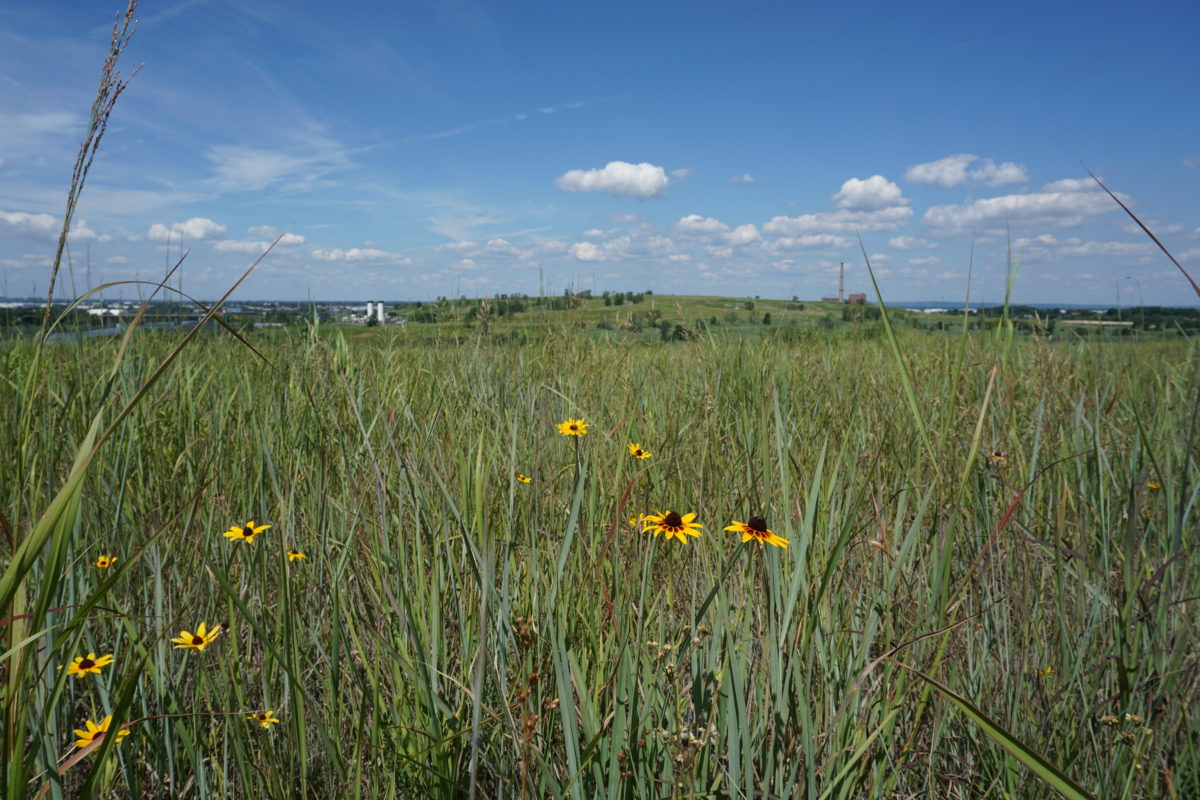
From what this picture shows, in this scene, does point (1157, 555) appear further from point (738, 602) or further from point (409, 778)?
point (409, 778)

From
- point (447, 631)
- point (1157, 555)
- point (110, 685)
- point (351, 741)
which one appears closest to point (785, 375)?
point (1157, 555)

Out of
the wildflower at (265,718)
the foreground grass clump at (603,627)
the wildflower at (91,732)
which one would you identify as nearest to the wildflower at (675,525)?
the foreground grass clump at (603,627)

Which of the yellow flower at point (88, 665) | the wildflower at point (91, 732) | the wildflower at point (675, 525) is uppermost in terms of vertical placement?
the wildflower at point (675, 525)

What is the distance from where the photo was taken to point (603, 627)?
1.43 metres

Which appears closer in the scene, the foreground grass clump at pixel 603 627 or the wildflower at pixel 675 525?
the foreground grass clump at pixel 603 627

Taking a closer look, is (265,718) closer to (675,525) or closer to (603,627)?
(603,627)

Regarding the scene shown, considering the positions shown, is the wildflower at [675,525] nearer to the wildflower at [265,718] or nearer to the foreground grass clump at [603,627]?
the foreground grass clump at [603,627]

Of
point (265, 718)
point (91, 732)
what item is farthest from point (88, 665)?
point (265, 718)

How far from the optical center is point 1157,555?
1793mm

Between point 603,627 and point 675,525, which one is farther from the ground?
point 675,525

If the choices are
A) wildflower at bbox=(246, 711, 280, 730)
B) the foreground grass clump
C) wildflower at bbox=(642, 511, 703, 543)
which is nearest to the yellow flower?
the foreground grass clump

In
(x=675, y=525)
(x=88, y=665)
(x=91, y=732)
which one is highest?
(x=675, y=525)

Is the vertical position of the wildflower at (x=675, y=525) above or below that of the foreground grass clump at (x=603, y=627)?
above

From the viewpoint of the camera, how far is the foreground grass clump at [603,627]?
100cm
